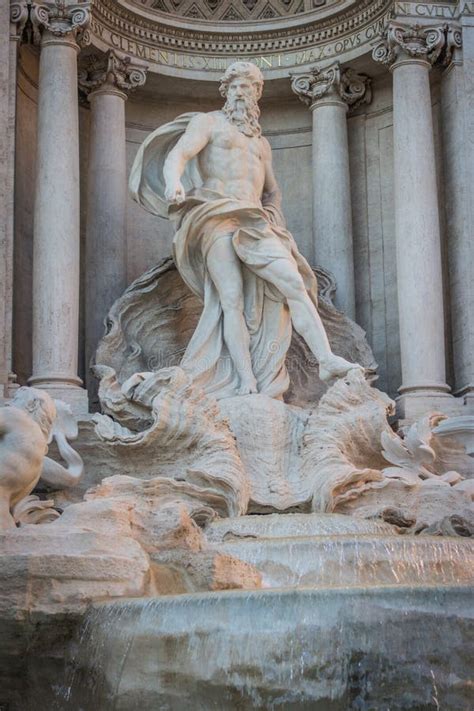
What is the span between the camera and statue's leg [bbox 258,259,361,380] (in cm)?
1280

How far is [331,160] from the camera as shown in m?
15.4

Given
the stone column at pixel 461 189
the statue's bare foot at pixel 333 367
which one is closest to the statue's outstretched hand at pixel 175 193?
the statue's bare foot at pixel 333 367

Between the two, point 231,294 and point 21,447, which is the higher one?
point 231,294

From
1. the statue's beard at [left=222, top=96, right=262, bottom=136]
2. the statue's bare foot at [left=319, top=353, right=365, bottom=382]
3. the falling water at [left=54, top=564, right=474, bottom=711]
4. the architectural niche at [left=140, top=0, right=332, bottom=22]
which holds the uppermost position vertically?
the architectural niche at [left=140, top=0, right=332, bottom=22]

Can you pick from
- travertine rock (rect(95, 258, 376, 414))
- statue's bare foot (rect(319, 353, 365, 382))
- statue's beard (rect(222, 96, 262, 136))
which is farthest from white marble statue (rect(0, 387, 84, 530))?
statue's beard (rect(222, 96, 262, 136))

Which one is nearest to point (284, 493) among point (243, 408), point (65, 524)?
point (243, 408)

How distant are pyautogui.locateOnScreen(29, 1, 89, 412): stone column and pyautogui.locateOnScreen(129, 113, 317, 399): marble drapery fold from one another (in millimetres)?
1100

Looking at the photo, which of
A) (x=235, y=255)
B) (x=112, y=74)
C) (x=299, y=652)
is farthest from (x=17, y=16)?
(x=299, y=652)

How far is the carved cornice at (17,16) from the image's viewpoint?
45.2 ft

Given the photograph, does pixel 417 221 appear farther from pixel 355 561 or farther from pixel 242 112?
pixel 355 561

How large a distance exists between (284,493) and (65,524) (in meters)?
3.45

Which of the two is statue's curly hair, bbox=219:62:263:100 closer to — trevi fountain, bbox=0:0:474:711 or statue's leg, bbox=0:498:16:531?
trevi fountain, bbox=0:0:474:711

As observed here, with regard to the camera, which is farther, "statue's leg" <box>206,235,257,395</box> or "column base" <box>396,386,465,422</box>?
"column base" <box>396,386,465,422</box>

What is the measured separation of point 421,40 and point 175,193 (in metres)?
3.69
